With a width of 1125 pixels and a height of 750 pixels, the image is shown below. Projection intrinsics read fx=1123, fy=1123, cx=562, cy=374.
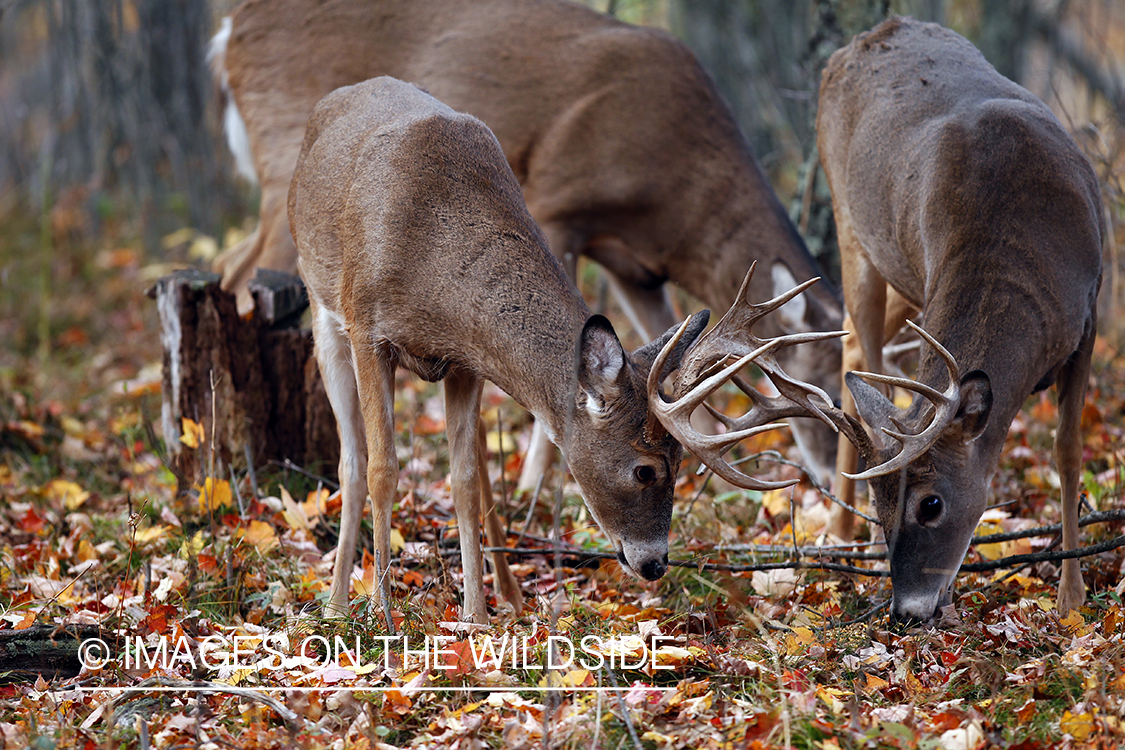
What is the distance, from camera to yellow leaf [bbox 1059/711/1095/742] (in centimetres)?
314

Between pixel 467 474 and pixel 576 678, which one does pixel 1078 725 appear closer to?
pixel 576 678

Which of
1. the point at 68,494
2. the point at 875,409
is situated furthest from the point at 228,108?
the point at 875,409

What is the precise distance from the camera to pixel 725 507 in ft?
19.7

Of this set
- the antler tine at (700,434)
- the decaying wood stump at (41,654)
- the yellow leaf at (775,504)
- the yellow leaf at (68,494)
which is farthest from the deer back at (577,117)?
the decaying wood stump at (41,654)

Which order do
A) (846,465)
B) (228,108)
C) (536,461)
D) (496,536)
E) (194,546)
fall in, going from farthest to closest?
(228,108) < (536,461) < (846,465) < (194,546) < (496,536)

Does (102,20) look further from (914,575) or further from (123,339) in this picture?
(914,575)

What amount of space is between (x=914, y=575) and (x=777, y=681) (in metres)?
0.93

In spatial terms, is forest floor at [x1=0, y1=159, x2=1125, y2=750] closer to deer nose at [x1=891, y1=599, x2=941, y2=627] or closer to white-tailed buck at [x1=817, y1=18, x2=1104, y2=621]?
deer nose at [x1=891, y1=599, x2=941, y2=627]

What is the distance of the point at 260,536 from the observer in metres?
5.10

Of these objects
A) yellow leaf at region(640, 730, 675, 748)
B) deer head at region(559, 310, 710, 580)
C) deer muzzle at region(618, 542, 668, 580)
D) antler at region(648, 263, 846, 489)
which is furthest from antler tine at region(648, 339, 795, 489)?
yellow leaf at region(640, 730, 675, 748)

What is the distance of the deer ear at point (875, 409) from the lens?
160 inches

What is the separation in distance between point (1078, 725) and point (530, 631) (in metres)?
1.87

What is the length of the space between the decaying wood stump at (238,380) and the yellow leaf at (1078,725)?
403 centimetres

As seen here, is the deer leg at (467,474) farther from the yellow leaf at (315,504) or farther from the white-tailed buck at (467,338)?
the yellow leaf at (315,504)
